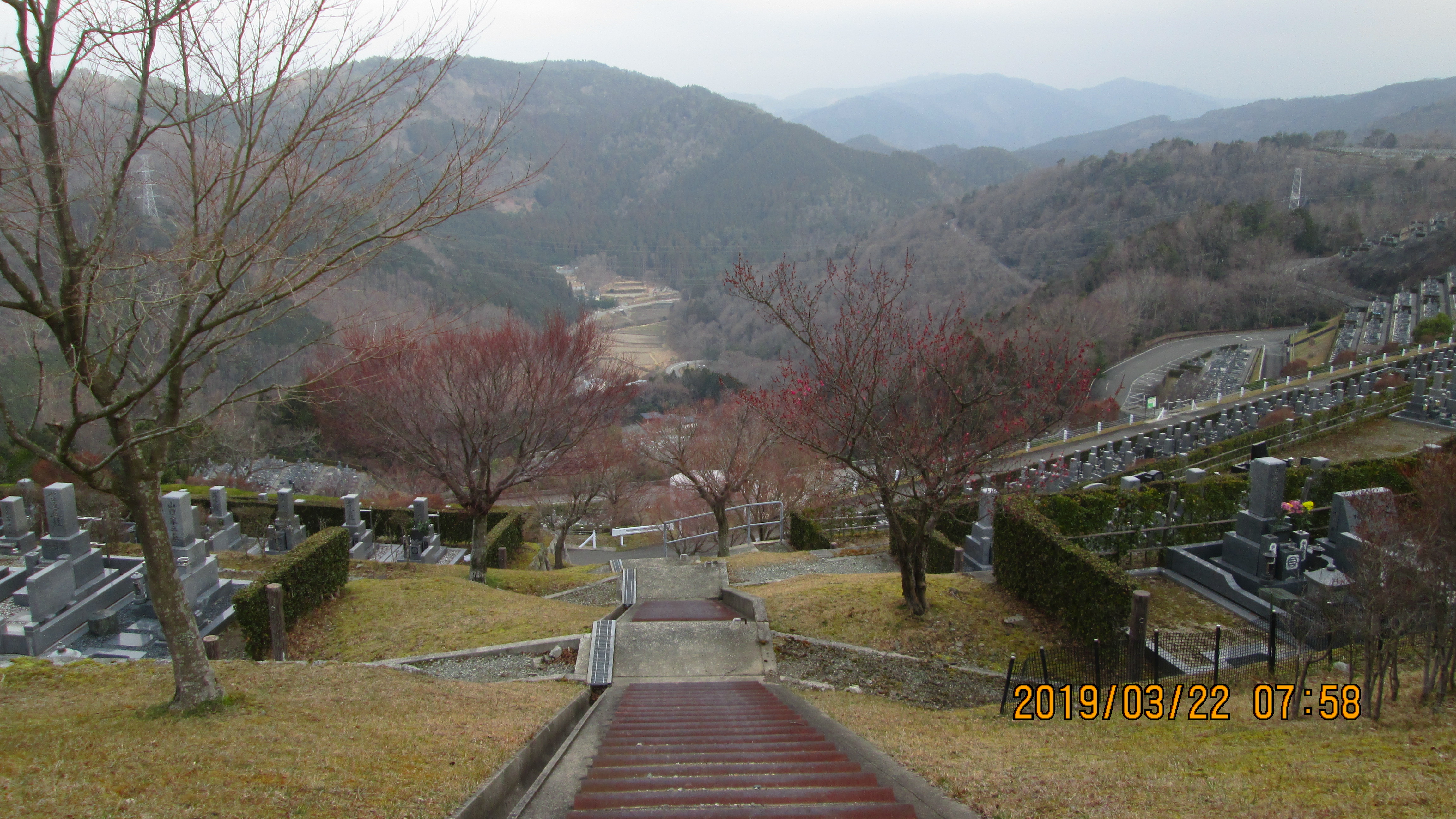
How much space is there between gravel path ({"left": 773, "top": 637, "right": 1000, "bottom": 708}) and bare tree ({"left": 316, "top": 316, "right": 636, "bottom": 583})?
6.27 metres

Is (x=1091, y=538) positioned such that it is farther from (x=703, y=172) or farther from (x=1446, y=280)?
(x=703, y=172)

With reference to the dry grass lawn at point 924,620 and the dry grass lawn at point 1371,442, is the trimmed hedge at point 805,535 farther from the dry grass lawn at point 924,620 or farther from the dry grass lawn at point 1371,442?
the dry grass lawn at point 1371,442

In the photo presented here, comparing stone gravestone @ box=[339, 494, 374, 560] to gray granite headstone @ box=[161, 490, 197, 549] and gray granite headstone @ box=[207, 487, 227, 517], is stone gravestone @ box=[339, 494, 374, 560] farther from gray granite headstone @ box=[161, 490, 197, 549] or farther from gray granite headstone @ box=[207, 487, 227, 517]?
gray granite headstone @ box=[161, 490, 197, 549]

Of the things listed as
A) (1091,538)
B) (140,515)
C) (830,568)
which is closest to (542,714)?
(140,515)

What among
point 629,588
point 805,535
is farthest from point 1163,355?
point 629,588

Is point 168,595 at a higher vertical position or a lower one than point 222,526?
higher

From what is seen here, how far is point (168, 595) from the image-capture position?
5.85 m

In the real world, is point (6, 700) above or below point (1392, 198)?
below

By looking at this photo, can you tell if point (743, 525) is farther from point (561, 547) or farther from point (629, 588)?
point (629, 588)

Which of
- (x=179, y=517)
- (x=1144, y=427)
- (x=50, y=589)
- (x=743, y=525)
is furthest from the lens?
(x=1144, y=427)

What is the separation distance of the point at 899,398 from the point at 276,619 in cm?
822

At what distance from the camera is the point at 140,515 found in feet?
18.6

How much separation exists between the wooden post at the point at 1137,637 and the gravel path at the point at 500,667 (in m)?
5.90

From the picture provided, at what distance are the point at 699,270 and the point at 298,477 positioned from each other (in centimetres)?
10417
